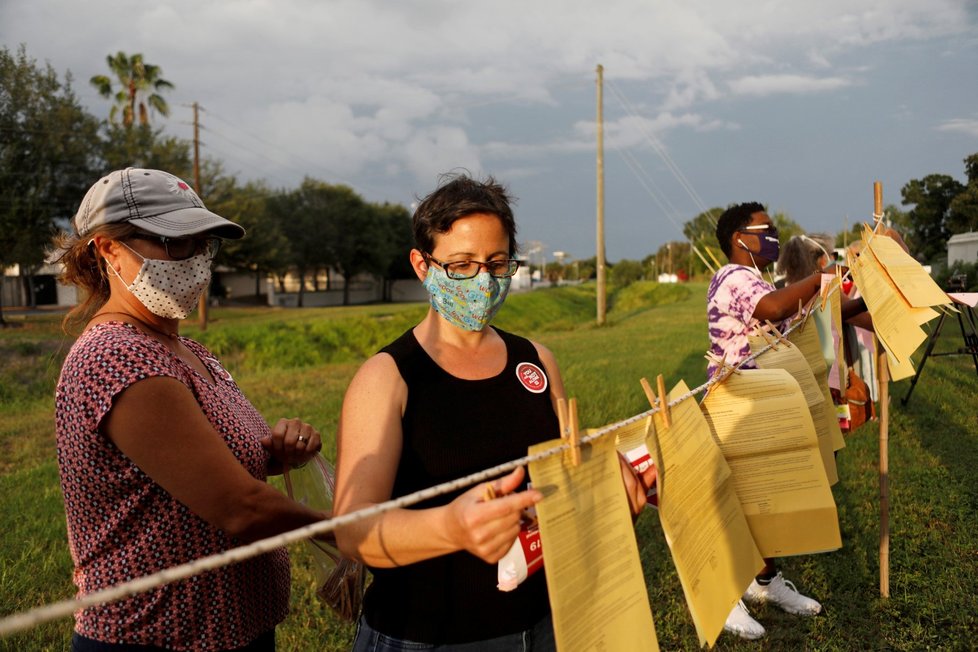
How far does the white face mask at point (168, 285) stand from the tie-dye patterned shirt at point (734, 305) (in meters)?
2.61

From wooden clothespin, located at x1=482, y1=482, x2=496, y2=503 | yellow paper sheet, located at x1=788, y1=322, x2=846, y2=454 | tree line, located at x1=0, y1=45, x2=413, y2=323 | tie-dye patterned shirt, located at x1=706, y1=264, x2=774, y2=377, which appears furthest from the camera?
tree line, located at x1=0, y1=45, x2=413, y2=323

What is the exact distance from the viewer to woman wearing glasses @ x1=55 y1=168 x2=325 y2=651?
154cm

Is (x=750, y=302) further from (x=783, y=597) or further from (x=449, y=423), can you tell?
(x=449, y=423)

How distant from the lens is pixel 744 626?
3.62 m

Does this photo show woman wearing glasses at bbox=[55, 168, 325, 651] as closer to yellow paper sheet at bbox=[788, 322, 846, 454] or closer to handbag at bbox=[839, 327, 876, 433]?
yellow paper sheet at bbox=[788, 322, 846, 454]

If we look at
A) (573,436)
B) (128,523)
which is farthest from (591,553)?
(128,523)

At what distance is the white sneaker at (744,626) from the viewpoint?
3.59 metres

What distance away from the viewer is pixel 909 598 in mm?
3975

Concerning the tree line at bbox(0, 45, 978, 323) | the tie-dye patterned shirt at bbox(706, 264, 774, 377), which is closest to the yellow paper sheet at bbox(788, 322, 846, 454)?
the tie-dye patterned shirt at bbox(706, 264, 774, 377)

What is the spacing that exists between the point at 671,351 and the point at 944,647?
40.3ft

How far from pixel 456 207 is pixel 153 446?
2.88 feet

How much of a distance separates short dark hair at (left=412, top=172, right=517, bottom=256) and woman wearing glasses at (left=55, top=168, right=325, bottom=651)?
1.72 feet

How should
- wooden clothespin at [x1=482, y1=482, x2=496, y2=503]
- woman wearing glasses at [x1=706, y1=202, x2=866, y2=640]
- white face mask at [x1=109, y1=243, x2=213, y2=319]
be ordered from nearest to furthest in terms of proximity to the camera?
1. wooden clothespin at [x1=482, y1=482, x2=496, y2=503]
2. white face mask at [x1=109, y1=243, x2=213, y2=319]
3. woman wearing glasses at [x1=706, y1=202, x2=866, y2=640]

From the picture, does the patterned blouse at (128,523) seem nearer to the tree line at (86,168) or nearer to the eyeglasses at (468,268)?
the eyeglasses at (468,268)
